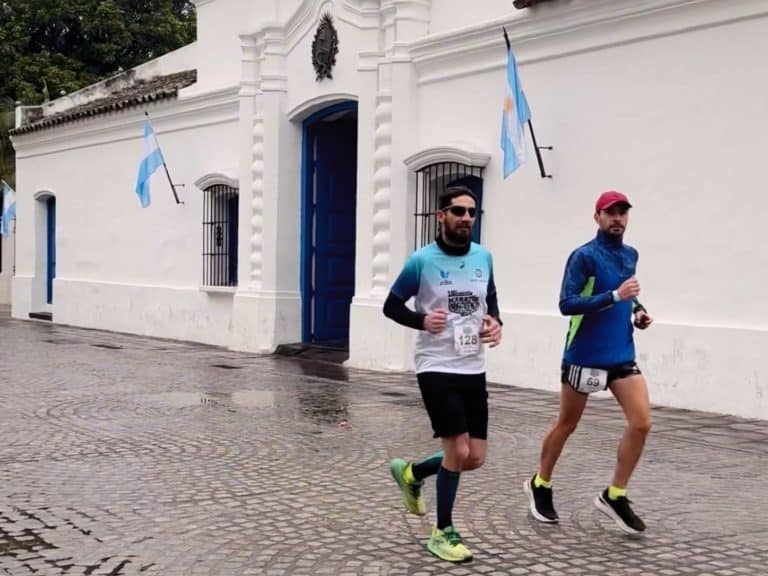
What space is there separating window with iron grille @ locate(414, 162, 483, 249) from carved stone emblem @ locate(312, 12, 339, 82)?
2.41 metres

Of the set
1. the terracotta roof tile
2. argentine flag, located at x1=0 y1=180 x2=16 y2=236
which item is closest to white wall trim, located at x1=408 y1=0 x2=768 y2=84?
the terracotta roof tile

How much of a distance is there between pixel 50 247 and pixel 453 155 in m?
13.4

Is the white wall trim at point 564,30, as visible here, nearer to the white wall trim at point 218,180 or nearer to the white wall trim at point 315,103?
the white wall trim at point 315,103

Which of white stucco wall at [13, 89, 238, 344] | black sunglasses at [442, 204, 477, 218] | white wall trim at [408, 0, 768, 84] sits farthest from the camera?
white stucco wall at [13, 89, 238, 344]

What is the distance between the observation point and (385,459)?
7695mm

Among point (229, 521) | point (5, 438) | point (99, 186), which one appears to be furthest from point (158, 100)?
point (229, 521)

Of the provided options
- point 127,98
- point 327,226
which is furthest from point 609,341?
point 127,98

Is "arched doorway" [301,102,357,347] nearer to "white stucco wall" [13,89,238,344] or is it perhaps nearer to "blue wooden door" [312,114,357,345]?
"blue wooden door" [312,114,357,345]

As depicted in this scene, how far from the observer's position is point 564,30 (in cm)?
1143

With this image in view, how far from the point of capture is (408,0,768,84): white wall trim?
10.1m

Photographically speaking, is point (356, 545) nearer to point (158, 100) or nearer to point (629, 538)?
point (629, 538)

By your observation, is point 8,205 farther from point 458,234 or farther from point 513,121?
point 458,234

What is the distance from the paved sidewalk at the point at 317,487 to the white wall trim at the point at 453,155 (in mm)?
2552

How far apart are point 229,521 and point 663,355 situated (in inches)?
223
